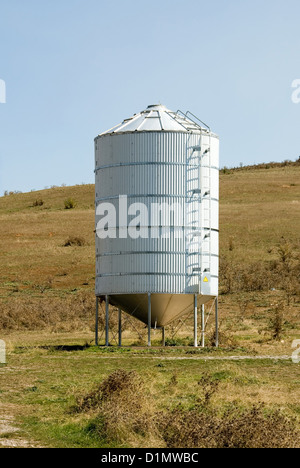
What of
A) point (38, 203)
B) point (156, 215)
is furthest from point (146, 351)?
point (38, 203)

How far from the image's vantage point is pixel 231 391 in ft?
66.5

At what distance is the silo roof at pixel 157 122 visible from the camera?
3146 cm

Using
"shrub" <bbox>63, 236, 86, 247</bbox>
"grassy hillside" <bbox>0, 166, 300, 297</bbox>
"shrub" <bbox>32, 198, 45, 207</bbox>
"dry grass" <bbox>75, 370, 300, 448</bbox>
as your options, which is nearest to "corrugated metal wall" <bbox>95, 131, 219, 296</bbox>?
"dry grass" <bbox>75, 370, 300, 448</bbox>

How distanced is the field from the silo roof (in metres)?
8.01

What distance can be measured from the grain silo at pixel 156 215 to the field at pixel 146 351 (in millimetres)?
2223

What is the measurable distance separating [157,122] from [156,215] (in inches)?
142

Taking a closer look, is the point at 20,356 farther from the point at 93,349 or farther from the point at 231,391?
the point at 231,391

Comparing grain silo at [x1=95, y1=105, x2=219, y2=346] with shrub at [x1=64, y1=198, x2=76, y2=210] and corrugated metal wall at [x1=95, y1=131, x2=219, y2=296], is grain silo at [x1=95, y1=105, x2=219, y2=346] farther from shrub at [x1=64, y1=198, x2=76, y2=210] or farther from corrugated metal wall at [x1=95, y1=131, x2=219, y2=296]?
shrub at [x1=64, y1=198, x2=76, y2=210]

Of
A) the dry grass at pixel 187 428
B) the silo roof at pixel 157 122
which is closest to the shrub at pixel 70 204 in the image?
the silo roof at pixel 157 122

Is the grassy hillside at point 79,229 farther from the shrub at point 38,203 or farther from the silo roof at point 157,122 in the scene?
the silo roof at point 157,122

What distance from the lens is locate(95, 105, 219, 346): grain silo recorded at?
101 feet

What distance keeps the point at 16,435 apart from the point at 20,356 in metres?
13.2

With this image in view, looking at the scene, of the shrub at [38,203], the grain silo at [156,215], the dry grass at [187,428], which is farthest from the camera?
the shrub at [38,203]

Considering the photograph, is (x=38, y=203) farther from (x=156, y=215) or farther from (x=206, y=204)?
(x=156, y=215)
